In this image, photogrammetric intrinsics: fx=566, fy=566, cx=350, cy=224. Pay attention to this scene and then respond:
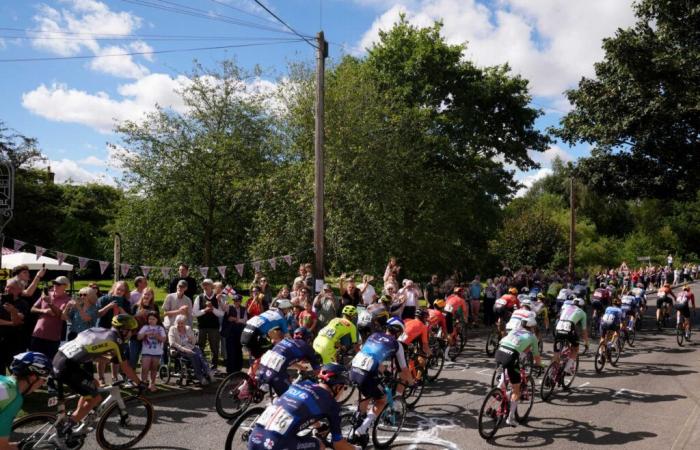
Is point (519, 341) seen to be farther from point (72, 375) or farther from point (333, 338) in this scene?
point (72, 375)

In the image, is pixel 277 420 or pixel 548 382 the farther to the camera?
pixel 548 382

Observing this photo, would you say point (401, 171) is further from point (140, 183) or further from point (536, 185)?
point (536, 185)

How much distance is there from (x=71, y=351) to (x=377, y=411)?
389 centimetres

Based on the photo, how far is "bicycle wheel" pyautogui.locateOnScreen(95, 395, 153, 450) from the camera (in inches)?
278

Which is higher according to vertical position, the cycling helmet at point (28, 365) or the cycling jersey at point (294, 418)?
the cycling helmet at point (28, 365)

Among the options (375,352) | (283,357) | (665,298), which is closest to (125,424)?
(283,357)

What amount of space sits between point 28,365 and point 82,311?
3644 millimetres

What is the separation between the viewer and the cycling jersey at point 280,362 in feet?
24.0

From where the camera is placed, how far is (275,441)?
15.8 feet

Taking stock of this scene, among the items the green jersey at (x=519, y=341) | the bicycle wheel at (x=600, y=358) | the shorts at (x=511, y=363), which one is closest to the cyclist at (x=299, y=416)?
the shorts at (x=511, y=363)

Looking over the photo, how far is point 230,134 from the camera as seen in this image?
1041 inches

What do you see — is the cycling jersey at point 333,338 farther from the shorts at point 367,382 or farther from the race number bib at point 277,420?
the race number bib at point 277,420

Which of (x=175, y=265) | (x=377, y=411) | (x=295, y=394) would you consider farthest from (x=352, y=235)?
(x=295, y=394)

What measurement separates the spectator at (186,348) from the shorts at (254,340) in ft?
6.40
